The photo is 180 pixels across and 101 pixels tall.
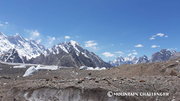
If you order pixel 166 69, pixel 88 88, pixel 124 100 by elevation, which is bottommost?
pixel 124 100

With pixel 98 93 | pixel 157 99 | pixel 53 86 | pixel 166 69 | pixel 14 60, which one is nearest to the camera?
pixel 157 99

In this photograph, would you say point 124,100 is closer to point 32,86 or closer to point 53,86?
point 53,86

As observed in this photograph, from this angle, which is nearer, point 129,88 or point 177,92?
point 177,92

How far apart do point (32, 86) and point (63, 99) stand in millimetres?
3230

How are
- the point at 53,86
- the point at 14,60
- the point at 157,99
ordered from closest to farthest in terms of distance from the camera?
1. the point at 157,99
2. the point at 53,86
3. the point at 14,60

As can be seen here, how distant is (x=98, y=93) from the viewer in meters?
7.89

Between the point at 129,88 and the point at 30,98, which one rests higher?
the point at 129,88

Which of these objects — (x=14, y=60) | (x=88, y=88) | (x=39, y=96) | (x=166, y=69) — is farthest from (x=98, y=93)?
(x=14, y=60)

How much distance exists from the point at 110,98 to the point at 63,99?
343 cm

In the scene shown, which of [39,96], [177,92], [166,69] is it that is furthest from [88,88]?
[166,69]

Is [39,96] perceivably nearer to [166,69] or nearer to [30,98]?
[30,98]

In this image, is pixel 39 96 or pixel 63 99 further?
pixel 39 96

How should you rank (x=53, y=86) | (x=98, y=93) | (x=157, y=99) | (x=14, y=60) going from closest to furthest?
(x=157, y=99)
(x=98, y=93)
(x=53, y=86)
(x=14, y=60)

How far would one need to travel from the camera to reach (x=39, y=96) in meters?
8.92
